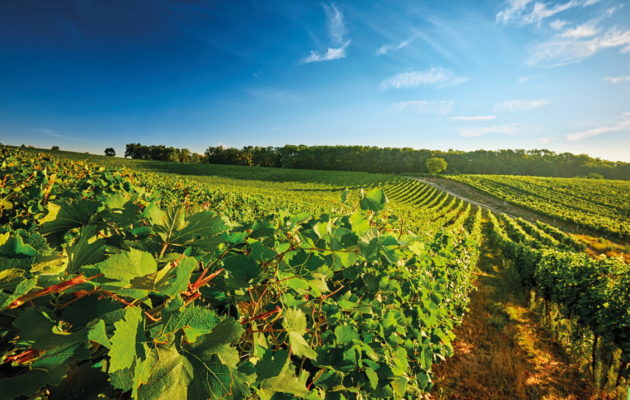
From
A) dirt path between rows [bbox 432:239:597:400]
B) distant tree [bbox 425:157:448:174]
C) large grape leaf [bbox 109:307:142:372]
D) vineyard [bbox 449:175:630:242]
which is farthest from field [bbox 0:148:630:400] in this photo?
distant tree [bbox 425:157:448:174]

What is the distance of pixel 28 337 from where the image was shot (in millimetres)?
487

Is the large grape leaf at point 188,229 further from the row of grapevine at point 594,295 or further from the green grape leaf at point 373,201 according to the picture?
the row of grapevine at point 594,295

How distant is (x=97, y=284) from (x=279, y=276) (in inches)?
20.6

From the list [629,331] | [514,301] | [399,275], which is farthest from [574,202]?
[399,275]

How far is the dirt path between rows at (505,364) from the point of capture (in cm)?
521

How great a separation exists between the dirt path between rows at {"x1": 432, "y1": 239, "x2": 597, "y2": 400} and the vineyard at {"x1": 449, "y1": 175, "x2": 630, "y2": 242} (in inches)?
1588

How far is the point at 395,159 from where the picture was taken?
103 metres

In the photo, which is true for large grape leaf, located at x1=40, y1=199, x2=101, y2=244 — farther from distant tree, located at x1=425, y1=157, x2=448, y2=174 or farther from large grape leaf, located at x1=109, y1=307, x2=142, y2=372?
distant tree, located at x1=425, y1=157, x2=448, y2=174

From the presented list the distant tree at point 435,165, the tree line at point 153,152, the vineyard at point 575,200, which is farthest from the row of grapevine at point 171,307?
the tree line at point 153,152

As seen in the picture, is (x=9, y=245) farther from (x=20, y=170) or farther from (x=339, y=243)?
(x=20, y=170)

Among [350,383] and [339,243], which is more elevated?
[339,243]

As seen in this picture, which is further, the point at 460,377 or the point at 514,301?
the point at 514,301

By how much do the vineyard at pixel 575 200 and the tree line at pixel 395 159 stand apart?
103 feet

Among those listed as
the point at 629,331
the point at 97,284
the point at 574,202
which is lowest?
the point at 574,202
